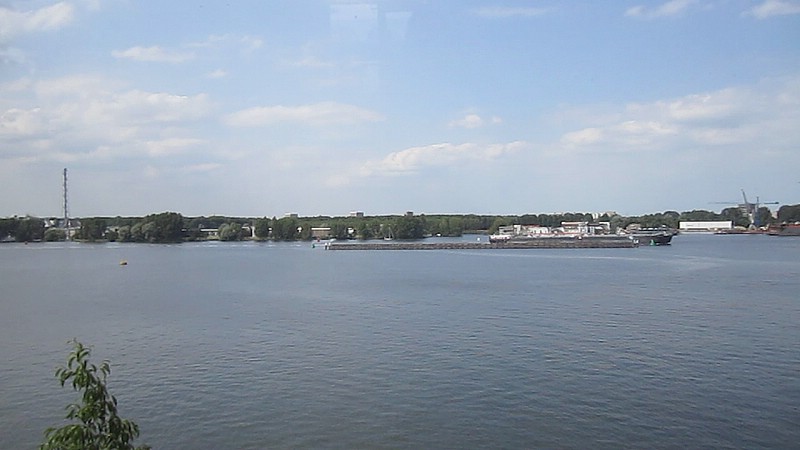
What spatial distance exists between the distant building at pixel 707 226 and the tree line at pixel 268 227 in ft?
5.99

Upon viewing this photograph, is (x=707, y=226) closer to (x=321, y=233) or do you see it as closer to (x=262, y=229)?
(x=321, y=233)

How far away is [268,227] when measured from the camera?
91.9m

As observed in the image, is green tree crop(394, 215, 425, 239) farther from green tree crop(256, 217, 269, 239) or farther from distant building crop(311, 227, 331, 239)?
green tree crop(256, 217, 269, 239)

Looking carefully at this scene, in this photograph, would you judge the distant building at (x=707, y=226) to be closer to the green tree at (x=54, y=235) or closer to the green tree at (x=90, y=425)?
the green tree at (x=54, y=235)

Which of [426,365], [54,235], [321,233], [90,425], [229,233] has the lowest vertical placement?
[426,365]

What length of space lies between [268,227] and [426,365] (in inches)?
3202

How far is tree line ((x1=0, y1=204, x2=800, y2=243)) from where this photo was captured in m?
80.8

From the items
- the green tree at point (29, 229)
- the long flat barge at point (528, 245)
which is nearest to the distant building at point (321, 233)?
the long flat barge at point (528, 245)

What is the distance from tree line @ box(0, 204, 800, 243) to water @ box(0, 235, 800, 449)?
189 feet

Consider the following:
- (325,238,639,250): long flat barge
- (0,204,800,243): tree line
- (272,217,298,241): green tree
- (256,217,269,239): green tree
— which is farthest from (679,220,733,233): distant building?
(256,217,269,239): green tree

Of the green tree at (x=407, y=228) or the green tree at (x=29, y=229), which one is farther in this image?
the green tree at (x=407, y=228)

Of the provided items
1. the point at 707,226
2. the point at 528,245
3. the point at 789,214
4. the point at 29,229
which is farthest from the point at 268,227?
the point at 789,214

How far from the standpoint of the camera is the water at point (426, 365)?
366 inches

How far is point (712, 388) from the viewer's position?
11258 millimetres
